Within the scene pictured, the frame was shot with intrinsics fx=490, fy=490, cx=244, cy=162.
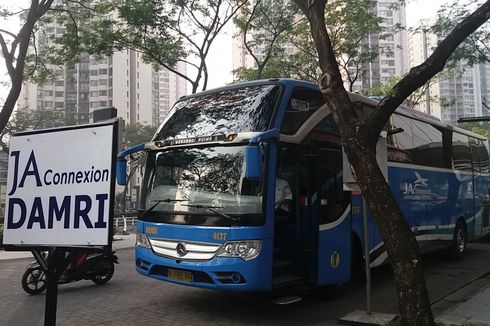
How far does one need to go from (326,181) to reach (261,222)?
64.8 inches

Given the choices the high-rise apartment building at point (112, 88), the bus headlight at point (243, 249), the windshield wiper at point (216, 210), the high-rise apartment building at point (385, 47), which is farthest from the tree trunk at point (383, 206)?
the high-rise apartment building at point (112, 88)

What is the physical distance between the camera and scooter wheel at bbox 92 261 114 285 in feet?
29.8

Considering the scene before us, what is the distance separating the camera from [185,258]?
21.2ft

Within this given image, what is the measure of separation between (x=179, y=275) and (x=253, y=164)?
6.32 ft

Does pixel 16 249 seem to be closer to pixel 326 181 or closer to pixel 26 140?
pixel 26 140

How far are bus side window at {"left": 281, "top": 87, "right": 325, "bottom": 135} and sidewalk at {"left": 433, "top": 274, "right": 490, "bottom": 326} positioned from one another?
314cm

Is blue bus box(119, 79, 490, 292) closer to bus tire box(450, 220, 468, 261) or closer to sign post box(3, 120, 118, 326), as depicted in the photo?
sign post box(3, 120, 118, 326)

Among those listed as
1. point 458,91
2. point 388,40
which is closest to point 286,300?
point 388,40

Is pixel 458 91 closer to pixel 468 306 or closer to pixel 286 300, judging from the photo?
pixel 468 306

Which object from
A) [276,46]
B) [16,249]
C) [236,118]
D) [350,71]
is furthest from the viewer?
[350,71]

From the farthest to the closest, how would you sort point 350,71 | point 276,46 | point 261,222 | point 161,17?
point 350,71 < point 276,46 < point 161,17 < point 261,222

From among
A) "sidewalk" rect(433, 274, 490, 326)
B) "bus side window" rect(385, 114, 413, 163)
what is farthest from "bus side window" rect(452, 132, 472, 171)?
"sidewalk" rect(433, 274, 490, 326)

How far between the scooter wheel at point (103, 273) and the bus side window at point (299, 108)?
15.0 feet

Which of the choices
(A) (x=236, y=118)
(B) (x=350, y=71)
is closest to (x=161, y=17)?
(B) (x=350, y=71)
